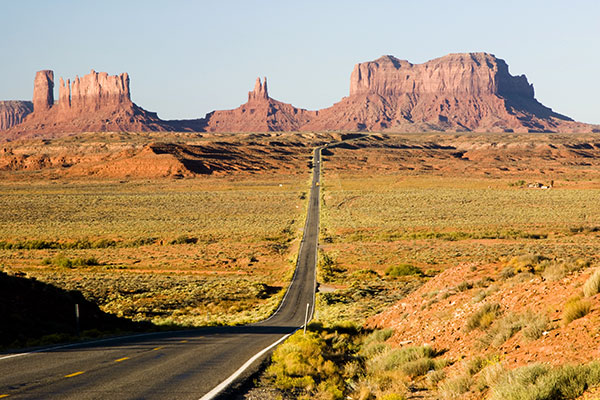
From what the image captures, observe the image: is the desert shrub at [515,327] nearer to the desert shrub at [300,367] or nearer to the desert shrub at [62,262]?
the desert shrub at [300,367]

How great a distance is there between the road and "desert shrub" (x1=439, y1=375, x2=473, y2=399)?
4.38 m

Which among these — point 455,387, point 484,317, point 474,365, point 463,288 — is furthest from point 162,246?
point 455,387

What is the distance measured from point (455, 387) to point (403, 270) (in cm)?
3493

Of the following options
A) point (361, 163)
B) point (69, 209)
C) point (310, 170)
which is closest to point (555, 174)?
point (361, 163)

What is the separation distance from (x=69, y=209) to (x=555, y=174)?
117331mm

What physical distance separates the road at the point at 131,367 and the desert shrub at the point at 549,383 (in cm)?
525

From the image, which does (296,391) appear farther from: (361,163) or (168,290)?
(361,163)

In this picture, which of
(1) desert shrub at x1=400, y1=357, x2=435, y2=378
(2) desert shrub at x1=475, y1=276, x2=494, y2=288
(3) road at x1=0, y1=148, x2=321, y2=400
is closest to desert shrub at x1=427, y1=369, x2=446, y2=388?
(1) desert shrub at x1=400, y1=357, x2=435, y2=378

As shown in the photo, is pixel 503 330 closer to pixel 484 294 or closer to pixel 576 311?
pixel 576 311

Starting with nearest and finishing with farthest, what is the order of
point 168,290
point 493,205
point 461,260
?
point 168,290, point 461,260, point 493,205

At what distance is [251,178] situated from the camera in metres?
139

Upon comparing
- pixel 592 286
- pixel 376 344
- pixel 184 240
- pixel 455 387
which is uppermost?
pixel 592 286

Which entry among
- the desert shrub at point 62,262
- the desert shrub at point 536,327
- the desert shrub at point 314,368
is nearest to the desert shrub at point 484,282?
the desert shrub at point 314,368

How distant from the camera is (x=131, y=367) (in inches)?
477
